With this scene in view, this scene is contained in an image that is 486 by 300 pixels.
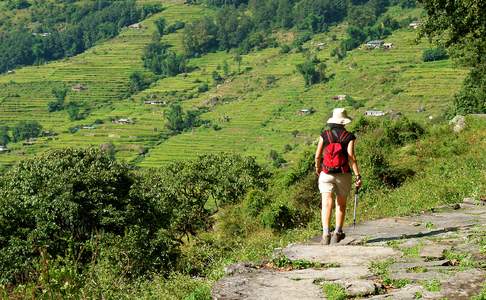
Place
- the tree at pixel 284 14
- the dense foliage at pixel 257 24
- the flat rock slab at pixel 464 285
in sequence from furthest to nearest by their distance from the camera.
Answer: the tree at pixel 284 14 < the dense foliage at pixel 257 24 < the flat rock slab at pixel 464 285

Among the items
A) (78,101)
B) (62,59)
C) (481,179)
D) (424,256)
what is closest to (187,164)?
(481,179)

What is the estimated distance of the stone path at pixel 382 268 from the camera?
796 centimetres

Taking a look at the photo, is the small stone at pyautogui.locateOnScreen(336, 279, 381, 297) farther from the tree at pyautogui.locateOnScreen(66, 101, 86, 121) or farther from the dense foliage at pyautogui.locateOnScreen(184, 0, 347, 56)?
the dense foliage at pyautogui.locateOnScreen(184, 0, 347, 56)

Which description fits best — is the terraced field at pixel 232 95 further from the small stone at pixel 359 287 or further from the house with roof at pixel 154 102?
the small stone at pixel 359 287

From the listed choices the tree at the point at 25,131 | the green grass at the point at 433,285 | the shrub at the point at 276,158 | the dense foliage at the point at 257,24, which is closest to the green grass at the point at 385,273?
the green grass at the point at 433,285

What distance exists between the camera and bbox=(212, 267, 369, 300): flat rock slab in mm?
8047

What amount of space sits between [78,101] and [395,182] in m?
132

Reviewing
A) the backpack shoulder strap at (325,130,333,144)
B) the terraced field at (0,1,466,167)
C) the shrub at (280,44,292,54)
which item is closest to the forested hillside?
the terraced field at (0,1,466,167)

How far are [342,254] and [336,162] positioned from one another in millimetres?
1325

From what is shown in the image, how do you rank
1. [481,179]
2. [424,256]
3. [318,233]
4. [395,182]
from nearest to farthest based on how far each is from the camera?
[424,256] < [318,233] < [481,179] < [395,182]

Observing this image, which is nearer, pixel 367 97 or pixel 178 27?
pixel 367 97

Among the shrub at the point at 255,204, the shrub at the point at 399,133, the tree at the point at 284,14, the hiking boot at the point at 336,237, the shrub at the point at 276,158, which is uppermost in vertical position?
the hiking boot at the point at 336,237

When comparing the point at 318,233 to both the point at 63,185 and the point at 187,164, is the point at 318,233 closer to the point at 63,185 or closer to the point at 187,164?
the point at 63,185

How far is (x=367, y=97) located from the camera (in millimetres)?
123812
